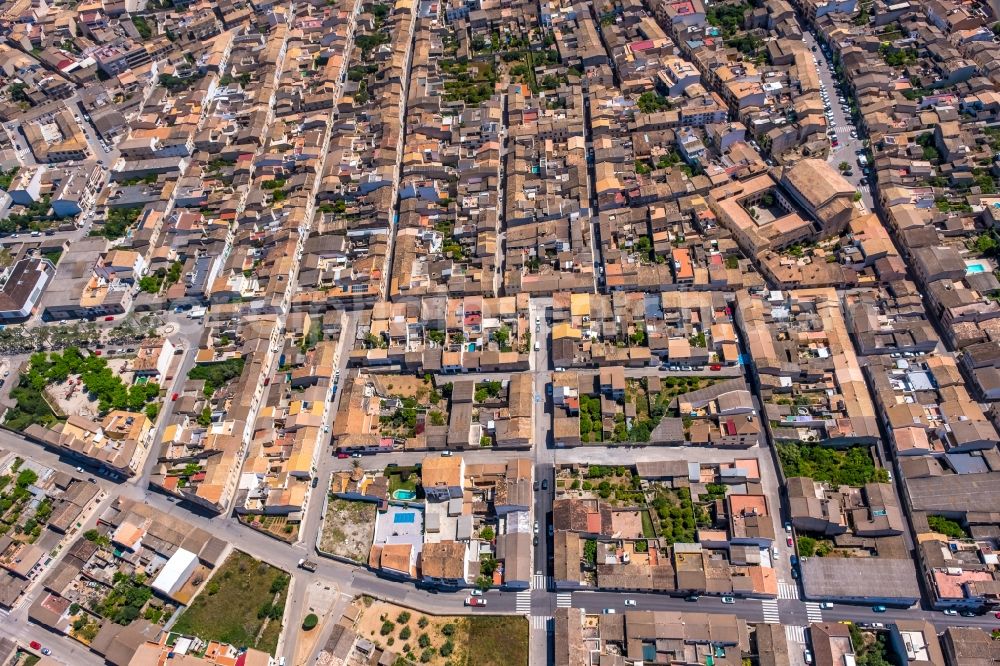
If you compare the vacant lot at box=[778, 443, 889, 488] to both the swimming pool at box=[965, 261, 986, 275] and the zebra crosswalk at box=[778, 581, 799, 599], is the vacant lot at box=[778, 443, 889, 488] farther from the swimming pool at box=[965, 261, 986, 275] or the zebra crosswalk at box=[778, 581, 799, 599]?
the swimming pool at box=[965, 261, 986, 275]

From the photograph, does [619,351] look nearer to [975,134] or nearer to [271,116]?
[975,134]

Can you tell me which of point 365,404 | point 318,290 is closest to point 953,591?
point 365,404

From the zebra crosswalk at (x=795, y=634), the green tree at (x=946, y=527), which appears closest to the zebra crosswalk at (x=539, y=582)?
the zebra crosswalk at (x=795, y=634)

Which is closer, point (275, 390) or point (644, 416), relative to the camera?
point (644, 416)

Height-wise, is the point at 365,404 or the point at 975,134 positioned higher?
the point at 975,134

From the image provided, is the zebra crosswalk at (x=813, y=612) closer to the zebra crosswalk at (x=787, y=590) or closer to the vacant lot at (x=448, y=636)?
the zebra crosswalk at (x=787, y=590)

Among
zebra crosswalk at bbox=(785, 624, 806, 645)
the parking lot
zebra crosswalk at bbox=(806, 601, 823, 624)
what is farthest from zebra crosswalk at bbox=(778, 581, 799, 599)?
the parking lot
